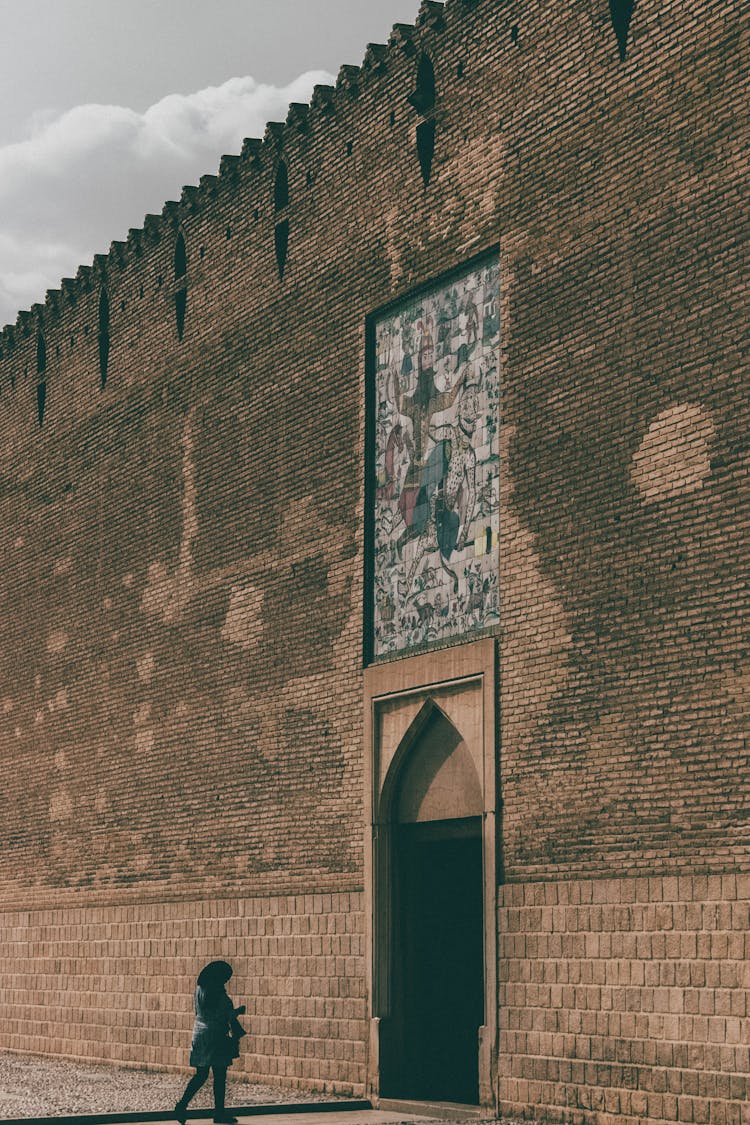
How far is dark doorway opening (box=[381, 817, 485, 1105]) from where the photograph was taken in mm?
16562

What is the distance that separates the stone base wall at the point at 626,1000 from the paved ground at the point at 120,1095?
933mm

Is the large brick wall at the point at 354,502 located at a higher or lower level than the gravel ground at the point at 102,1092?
higher

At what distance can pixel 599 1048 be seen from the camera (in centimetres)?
1398

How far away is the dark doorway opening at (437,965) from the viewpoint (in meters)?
16.6

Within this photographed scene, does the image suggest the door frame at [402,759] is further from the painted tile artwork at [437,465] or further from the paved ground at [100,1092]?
the paved ground at [100,1092]

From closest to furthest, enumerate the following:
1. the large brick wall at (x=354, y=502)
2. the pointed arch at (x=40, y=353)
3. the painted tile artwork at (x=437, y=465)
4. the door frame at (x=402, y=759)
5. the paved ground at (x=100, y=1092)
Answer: the large brick wall at (x=354, y=502)
the door frame at (x=402, y=759)
the paved ground at (x=100, y=1092)
the painted tile artwork at (x=437, y=465)
the pointed arch at (x=40, y=353)

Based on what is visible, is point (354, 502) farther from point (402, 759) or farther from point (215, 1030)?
point (215, 1030)

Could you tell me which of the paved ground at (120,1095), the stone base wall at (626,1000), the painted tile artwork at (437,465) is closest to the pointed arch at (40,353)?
the painted tile artwork at (437,465)

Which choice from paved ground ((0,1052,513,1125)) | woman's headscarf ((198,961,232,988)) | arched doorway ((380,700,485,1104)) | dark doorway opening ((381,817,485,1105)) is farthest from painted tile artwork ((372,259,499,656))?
paved ground ((0,1052,513,1125))

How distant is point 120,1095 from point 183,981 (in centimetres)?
299

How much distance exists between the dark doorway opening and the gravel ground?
3.39ft

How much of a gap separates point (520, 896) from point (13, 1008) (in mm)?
12607

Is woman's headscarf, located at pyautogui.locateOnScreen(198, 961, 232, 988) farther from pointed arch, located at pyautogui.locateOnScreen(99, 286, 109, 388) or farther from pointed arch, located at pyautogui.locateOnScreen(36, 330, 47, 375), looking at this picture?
pointed arch, located at pyautogui.locateOnScreen(36, 330, 47, 375)

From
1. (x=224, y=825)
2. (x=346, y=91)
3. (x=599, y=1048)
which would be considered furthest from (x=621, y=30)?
Answer: (x=224, y=825)
